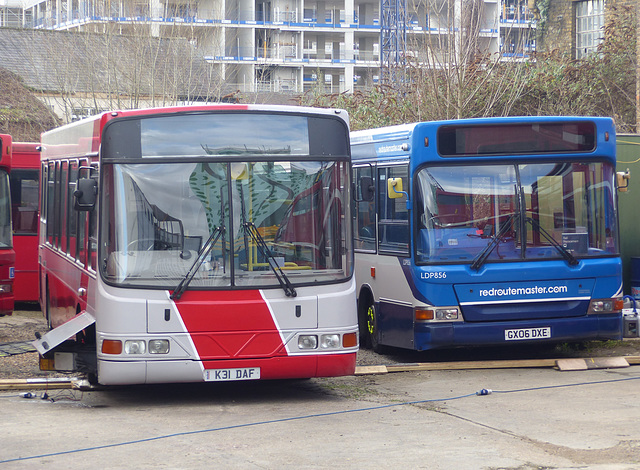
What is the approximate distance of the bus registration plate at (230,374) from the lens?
9.19 m

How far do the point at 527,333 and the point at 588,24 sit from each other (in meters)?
22.8

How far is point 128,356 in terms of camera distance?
9.06m

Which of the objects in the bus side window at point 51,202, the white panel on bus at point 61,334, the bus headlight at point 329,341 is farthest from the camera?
the bus side window at point 51,202

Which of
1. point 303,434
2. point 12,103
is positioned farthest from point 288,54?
point 303,434

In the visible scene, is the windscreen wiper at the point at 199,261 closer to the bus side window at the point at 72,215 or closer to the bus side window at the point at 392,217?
the bus side window at the point at 72,215

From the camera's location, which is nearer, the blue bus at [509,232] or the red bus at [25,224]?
the blue bus at [509,232]

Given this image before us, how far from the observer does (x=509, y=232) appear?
1148 cm

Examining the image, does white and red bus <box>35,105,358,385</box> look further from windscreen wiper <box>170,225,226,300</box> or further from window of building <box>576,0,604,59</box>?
window of building <box>576,0,604,59</box>

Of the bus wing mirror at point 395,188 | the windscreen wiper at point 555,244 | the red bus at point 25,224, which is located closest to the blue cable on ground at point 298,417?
the windscreen wiper at point 555,244

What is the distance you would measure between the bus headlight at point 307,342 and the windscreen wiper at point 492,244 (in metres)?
2.71

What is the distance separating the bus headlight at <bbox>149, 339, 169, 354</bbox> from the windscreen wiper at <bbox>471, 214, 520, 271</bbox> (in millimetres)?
3885

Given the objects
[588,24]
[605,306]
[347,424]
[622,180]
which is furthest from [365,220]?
[588,24]

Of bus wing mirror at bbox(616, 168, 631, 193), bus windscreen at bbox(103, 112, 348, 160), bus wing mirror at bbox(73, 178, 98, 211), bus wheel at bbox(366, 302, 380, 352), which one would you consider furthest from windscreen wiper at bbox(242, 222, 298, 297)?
bus wing mirror at bbox(616, 168, 631, 193)

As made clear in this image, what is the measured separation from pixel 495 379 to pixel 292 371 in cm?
276
